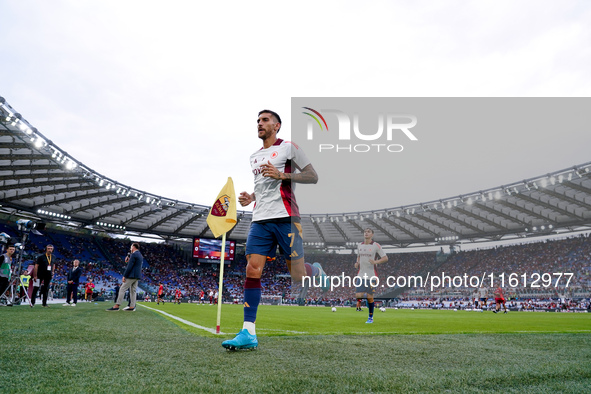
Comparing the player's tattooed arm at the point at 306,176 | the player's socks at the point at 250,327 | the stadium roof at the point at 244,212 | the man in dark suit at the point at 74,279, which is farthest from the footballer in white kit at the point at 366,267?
the stadium roof at the point at 244,212

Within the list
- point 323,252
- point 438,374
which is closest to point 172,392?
point 438,374

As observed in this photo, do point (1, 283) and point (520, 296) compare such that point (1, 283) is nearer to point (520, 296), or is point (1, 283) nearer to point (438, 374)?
point (438, 374)

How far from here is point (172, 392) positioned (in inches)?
67.4

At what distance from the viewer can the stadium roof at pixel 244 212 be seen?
25.0 meters

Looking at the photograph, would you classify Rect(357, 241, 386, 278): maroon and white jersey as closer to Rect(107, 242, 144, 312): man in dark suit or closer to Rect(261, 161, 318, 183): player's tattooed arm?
Rect(107, 242, 144, 312): man in dark suit

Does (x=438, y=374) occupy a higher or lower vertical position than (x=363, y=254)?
lower

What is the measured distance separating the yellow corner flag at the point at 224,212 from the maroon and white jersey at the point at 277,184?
2.51 ft

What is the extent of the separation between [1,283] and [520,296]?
34.9m

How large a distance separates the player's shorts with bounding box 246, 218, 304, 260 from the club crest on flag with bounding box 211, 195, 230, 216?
3.49 ft

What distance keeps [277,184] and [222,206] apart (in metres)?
1.17

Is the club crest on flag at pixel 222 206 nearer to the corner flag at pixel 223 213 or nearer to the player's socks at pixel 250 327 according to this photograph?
the corner flag at pixel 223 213

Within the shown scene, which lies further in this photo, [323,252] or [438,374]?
[323,252]

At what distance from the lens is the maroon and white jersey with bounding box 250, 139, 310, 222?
12.0 ft

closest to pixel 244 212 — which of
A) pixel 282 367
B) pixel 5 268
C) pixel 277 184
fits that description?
pixel 5 268
